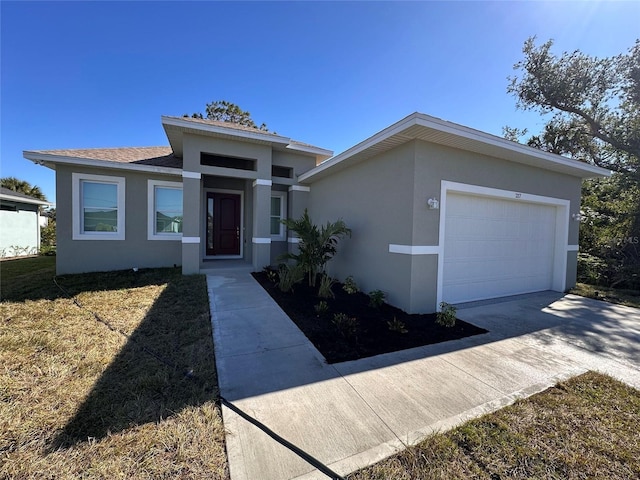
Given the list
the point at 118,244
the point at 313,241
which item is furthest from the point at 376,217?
the point at 118,244

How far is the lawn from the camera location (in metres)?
1.90

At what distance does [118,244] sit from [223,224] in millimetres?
3341

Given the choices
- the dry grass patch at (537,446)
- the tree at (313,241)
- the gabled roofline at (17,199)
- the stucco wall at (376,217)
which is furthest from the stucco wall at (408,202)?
the gabled roofline at (17,199)

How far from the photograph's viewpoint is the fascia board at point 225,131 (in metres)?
6.96

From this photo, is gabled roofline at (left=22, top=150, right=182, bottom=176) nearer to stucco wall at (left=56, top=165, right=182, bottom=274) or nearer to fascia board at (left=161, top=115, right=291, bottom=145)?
stucco wall at (left=56, top=165, right=182, bottom=274)

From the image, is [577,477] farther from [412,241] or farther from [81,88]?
[81,88]

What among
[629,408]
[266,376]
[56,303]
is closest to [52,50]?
[56,303]

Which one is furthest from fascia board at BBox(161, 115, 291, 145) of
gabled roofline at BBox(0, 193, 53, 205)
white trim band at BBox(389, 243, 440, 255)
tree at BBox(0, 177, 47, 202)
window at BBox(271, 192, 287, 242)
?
tree at BBox(0, 177, 47, 202)

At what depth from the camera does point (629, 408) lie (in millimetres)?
2559

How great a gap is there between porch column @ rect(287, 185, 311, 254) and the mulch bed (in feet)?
12.0

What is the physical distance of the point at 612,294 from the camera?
24.0ft

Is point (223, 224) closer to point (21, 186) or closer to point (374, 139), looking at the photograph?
point (374, 139)

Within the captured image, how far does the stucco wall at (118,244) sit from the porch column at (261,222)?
2.83 m

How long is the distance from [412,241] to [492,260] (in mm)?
2667
